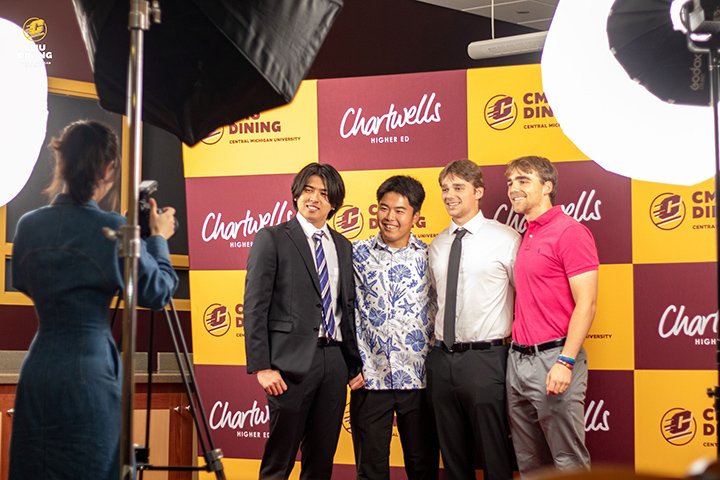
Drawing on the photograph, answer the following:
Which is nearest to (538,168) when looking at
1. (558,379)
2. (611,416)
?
(558,379)

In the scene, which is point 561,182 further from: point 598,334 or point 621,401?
point 621,401

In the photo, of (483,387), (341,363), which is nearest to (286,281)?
(341,363)

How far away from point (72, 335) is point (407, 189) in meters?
2.09

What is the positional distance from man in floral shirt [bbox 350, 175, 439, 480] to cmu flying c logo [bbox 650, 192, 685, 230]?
3.57ft

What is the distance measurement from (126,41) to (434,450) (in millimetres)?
2413

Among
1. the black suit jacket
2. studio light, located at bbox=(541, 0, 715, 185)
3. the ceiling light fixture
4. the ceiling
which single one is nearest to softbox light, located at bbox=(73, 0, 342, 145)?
studio light, located at bbox=(541, 0, 715, 185)

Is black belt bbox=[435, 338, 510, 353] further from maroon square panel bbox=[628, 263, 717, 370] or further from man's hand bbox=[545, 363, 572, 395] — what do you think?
maroon square panel bbox=[628, 263, 717, 370]

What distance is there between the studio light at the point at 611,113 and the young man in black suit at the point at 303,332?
5.39 feet

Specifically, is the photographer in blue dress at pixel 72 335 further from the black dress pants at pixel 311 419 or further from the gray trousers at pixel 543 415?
the gray trousers at pixel 543 415

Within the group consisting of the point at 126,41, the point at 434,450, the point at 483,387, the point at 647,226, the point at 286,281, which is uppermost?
the point at 126,41

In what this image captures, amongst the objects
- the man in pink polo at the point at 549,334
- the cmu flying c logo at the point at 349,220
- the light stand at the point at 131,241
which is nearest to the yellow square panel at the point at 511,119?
the man in pink polo at the point at 549,334

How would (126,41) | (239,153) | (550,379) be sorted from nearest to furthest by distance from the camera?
(126,41) → (550,379) → (239,153)

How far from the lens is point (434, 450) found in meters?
3.88

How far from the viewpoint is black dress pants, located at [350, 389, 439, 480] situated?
382cm
